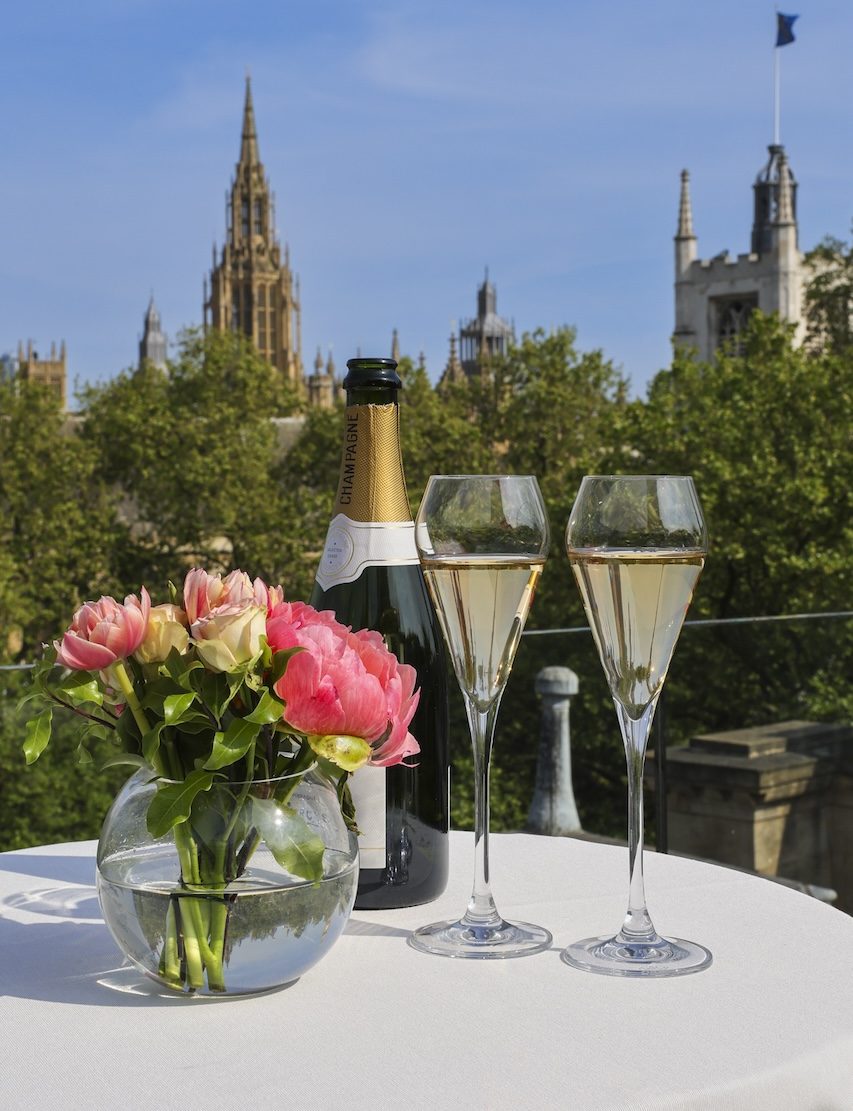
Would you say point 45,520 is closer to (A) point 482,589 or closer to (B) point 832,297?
(B) point 832,297

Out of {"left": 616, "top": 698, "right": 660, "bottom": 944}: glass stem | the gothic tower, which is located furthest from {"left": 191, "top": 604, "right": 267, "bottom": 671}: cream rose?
the gothic tower

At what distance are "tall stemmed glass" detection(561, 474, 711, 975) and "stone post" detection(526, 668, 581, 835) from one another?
2834 mm

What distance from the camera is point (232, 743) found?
1094 mm

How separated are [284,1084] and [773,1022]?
0.39m

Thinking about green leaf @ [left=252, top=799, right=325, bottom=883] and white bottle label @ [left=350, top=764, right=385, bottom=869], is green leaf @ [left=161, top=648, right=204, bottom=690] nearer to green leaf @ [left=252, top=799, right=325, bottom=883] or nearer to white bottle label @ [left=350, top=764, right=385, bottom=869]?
green leaf @ [left=252, top=799, right=325, bottom=883]

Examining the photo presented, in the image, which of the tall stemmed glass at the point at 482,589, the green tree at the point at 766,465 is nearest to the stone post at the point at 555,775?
Answer: the tall stemmed glass at the point at 482,589

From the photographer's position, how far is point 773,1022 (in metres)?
1.12

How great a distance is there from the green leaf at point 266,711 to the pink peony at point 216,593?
8 cm

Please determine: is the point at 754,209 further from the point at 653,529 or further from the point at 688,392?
the point at 653,529

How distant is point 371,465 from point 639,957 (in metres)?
0.60

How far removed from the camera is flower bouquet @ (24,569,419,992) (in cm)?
112

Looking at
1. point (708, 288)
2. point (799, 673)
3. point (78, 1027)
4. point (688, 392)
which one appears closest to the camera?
point (78, 1027)

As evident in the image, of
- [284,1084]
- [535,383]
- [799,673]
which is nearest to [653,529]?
[284,1084]

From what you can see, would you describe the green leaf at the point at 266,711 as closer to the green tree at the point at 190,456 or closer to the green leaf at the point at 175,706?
the green leaf at the point at 175,706
